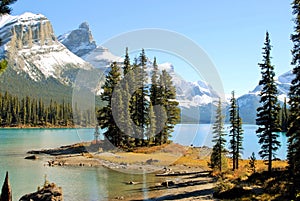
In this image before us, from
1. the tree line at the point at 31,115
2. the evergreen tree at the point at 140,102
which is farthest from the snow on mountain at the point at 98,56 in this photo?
the tree line at the point at 31,115

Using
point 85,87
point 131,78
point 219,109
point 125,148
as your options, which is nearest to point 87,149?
point 125,148

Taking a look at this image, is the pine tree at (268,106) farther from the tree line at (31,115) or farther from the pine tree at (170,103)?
the tree line at (31,115)

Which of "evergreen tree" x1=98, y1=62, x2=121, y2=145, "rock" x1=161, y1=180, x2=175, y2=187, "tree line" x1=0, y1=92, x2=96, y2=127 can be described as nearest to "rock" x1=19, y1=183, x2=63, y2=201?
"rock" x1=161, y1=180, x2=175, y2=187

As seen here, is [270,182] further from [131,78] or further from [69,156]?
[131,78]

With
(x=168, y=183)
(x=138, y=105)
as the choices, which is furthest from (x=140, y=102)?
(x=168, y=183)

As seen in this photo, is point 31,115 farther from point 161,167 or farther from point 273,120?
point 273,120

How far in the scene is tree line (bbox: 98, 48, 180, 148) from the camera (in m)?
63.1

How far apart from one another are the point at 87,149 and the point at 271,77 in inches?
1450

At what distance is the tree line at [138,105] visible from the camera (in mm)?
63062

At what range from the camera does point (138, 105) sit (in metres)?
67.2

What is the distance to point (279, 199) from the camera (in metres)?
25.0

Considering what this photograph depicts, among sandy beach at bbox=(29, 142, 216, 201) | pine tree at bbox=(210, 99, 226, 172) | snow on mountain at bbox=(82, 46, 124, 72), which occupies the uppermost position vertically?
snow on mountain at bbox=(82, 46, 124, 72)

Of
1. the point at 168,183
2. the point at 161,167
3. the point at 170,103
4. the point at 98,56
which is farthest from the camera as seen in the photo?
the point at 170,103

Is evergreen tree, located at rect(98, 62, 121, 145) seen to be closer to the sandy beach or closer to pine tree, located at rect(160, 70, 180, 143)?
the sandy beach
